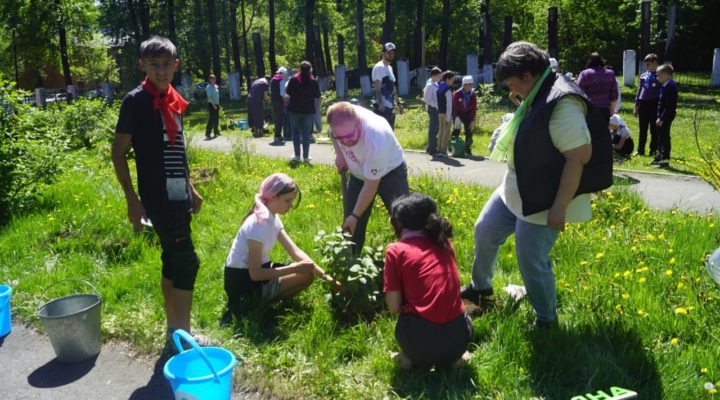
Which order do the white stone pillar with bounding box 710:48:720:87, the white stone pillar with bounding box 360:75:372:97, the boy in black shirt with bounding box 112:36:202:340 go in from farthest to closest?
the white stone pillar with bounding box 360:75:372:97, the white stone pillar with bounding box 710:48:720:87, the boy in black shirt with bounding box 112:36:202:340

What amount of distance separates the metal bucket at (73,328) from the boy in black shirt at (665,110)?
9115 millimetres

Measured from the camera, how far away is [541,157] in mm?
3307

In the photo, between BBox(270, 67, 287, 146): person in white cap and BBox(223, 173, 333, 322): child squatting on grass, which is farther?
BBox(270, 67, 287, 146): person in white cap

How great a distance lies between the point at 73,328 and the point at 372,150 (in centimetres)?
236

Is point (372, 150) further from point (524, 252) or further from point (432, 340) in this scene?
point (432, 340)

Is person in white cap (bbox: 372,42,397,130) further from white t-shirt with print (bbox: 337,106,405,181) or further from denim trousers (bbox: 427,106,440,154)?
white t-shirt with print (bbox: 337,106,405,181)

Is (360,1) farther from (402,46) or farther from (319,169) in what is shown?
(319,169)

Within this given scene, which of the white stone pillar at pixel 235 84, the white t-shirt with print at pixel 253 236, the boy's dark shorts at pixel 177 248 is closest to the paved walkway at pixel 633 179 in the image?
the white t-shirt with print at pixel 253 236

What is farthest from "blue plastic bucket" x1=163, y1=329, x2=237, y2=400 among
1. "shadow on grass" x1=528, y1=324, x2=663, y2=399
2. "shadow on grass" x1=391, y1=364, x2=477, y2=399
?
"shadow on grass" x1=528, y1=324, x2=663, y2=399

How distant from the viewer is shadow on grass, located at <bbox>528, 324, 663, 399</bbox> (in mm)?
3186

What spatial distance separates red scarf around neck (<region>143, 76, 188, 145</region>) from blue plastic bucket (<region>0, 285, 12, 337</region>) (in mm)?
1968

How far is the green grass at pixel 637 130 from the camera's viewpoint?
34.1ft

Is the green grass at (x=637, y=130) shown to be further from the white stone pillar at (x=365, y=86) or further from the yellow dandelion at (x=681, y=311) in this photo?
the yellow dandelion at (x=681, y=311)

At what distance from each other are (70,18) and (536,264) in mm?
45119
